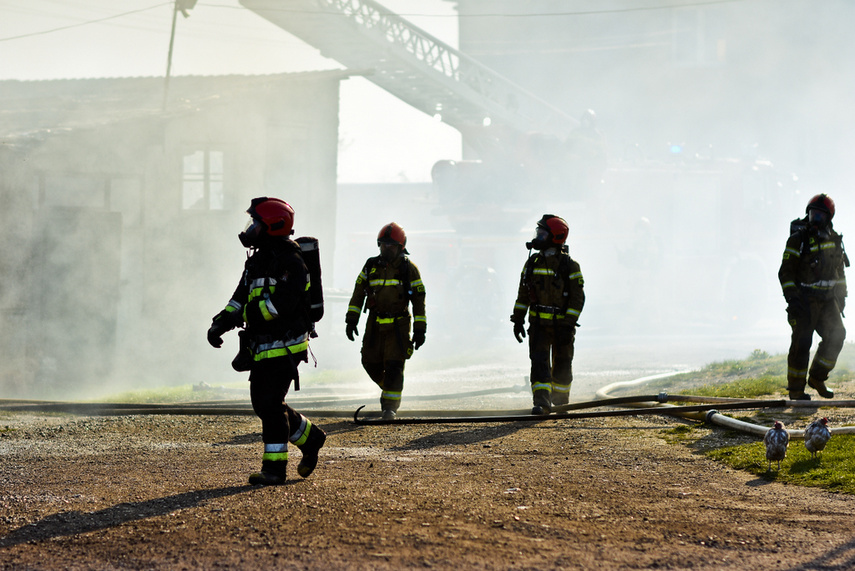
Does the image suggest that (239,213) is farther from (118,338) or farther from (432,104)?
(432,104)

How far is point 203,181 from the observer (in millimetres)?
19516

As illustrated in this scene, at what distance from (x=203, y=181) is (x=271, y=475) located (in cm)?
1595

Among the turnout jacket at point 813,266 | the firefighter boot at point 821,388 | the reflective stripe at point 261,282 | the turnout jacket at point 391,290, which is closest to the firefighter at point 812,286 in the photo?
the turnout jacket at point 813,266

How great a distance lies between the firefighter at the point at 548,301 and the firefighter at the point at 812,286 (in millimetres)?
2019

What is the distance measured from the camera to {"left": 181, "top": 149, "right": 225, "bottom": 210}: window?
63.3 ft

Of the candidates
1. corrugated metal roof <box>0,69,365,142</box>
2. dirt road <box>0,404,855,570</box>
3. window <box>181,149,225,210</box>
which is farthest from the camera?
→ window <box>181,149,225,210</box>

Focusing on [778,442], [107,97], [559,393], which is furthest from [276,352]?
[107,97]

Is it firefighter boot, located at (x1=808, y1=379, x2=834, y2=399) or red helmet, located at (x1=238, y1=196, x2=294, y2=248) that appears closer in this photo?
red helmet, located at (x1=238, y1=196, x2=294, y2=248)

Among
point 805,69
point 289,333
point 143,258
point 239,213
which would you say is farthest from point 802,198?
point 289,333

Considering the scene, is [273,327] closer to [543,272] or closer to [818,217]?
[543,272]

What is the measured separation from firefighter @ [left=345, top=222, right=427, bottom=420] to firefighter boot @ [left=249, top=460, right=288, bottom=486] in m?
3.20

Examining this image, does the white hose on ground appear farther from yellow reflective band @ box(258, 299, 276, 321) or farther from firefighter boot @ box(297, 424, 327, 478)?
yellow reflective band @ box(258, 299, 276, 321)

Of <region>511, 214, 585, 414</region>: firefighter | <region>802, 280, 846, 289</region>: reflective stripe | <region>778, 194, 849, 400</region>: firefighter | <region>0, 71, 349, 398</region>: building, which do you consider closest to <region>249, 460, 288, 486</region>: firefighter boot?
<region>511, 214, 585, 414</region>: firefighter

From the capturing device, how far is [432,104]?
26156 millimetres
